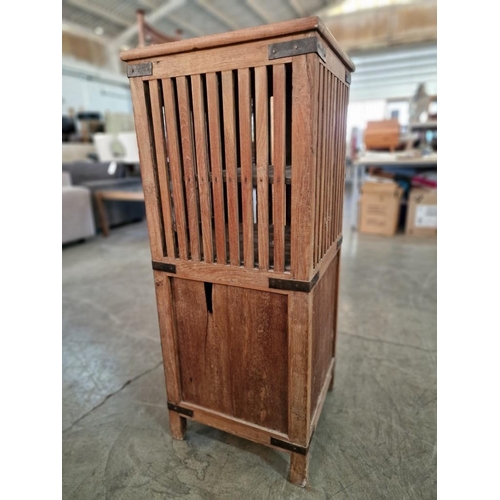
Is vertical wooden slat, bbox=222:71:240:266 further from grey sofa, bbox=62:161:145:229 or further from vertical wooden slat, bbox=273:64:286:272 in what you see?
grey sofa, bbox=62:161:145:229

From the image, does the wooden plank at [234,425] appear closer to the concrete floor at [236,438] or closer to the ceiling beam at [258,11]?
the concrete floor at [236,438]

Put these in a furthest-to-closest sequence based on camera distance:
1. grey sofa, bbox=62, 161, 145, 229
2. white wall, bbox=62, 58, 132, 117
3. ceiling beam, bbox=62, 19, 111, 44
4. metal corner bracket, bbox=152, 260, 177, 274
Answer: white wall, bbox=62, 58, 132, 117, ceiling beam, bbox=62, 19, 111, 44, grey sofa, bbox=62, 161, 145, 229, metal corner bracket, bbox=152, 260, 177, 274

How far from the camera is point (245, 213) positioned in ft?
3.05

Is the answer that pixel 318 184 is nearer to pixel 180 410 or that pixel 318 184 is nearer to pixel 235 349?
pixel 235 349

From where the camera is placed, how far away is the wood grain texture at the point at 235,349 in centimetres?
100

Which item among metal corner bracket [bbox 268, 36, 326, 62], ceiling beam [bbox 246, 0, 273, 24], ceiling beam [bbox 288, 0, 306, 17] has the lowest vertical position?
metal corner bracket [bbox 268, 36, 326, 62]

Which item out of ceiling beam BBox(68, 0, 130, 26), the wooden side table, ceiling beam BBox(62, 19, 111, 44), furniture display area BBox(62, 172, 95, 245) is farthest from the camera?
ceiling beam BBox(62, 19, 111, 44)

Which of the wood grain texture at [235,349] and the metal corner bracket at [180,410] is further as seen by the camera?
the metal corner bracket at [180,410]

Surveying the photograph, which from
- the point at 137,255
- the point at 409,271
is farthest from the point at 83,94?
the point at 409,271

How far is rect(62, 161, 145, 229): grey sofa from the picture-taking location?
175 inches

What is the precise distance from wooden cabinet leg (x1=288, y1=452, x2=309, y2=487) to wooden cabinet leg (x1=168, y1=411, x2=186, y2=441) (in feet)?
1.42

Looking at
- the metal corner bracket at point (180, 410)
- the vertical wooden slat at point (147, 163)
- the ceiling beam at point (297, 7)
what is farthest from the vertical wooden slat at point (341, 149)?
the ceiling beam at point (297, 7)

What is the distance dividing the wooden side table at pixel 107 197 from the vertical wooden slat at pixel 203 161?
328 cm

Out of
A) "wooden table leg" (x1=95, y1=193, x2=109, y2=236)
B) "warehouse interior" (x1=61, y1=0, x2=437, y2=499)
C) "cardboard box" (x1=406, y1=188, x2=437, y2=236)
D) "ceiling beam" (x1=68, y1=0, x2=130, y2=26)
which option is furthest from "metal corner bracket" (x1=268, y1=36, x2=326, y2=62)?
"ceiling beam" (x1=68, y1=0, x2=130, y2=26)
